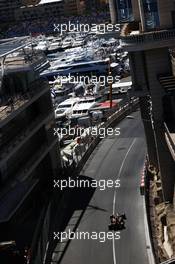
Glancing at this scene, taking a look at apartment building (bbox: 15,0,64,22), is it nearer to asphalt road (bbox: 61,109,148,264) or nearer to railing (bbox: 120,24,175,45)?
asphalt road (bbox: 61,109,148,264)

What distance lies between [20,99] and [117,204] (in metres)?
7.37

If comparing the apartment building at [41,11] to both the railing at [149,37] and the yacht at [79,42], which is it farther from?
the railing at [149,37]

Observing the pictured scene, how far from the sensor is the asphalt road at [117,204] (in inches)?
965

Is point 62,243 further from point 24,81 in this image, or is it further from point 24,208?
point 24,81

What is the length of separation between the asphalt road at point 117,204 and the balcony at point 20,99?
18.7 feet

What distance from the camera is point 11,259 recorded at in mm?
23391

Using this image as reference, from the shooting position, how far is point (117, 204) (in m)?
29.9

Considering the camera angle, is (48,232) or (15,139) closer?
(48,232)

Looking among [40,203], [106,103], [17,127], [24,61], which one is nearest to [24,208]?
[40,203]

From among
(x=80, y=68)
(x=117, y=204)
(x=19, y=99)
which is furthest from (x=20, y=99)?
(x=80, y=68)

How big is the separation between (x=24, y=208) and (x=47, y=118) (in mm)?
6651

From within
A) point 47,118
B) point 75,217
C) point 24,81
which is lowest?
point 75,217

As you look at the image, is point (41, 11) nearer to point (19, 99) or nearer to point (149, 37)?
point (19, 99)

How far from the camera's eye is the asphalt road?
24500 mm
